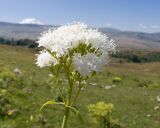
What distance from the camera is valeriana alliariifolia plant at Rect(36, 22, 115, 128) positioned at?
371 centimetres

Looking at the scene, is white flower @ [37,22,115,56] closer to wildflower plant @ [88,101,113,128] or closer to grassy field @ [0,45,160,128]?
grassy field @ [0,45,160,128]

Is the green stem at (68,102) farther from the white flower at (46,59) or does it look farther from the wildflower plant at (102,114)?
the wildflower plant at (102,114)

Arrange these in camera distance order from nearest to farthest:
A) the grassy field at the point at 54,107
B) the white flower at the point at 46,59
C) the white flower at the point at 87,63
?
the white flower at the point at 87,63
the white flower at the point at 46,59
the grassy field at the point at 54,107

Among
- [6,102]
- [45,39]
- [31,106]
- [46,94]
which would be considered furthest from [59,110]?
[45,39]

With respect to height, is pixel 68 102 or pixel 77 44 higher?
pixel 77 44

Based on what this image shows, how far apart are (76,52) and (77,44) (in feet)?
0.23

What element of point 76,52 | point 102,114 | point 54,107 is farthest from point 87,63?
point 54,107

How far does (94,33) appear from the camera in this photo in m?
3.94

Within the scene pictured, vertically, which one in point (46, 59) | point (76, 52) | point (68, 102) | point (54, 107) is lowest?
point (54, 107)

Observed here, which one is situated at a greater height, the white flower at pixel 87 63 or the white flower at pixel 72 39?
the white flower at pixel 72 39

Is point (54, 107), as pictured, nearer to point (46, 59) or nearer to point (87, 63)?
point (46, 59)

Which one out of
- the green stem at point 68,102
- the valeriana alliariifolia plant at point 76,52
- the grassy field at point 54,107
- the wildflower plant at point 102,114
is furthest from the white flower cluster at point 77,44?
the wildflower plant at point 102,114

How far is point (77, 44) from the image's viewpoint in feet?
12.3

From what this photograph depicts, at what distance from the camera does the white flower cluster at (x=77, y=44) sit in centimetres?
370
